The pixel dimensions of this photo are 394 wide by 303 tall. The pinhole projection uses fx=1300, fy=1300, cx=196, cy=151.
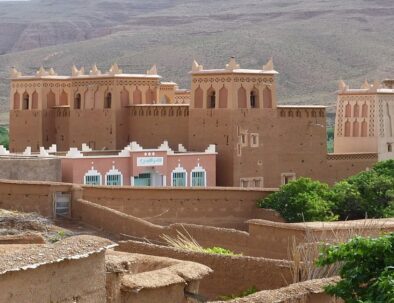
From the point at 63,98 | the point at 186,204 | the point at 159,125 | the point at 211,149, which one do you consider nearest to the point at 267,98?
the point at 211,149

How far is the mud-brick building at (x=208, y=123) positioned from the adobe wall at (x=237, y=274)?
2203 cm

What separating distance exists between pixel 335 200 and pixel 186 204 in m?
5.84

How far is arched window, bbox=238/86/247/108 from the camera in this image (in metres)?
41.8

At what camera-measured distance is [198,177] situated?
40656 millimetres

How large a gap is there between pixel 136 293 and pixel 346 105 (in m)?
36.0

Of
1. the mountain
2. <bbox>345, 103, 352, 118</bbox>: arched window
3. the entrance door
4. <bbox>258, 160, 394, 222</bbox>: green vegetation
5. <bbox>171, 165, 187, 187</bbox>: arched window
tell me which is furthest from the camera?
the mountain

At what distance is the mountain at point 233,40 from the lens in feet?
322

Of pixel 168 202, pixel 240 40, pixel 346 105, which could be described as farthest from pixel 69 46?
pixel 168 202

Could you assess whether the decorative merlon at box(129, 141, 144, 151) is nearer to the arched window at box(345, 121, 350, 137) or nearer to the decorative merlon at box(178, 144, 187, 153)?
the decorative merlon at box(178, 144, 187, 153)

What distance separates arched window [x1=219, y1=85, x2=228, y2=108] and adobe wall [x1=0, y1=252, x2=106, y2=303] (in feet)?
96.5

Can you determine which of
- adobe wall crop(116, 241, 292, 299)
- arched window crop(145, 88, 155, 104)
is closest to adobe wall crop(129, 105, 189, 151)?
arched window crop(145, 88, 155, 104)

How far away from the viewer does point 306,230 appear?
2186 cm

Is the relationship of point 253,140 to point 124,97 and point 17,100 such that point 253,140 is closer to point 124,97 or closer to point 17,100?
point 124,97

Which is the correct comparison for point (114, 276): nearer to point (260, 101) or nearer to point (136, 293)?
point (136, 293)
